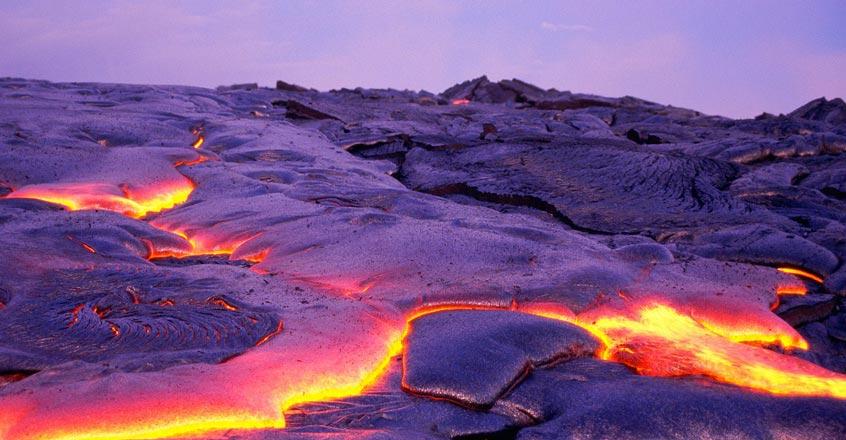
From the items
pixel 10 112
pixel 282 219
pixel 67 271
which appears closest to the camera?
pixel 67 271

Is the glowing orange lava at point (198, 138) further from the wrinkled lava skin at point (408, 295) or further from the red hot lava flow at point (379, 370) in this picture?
the red hot lava flow at point (379, 370)

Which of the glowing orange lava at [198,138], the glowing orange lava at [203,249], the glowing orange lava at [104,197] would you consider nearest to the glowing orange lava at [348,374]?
the glowing orange lava at [203,249]

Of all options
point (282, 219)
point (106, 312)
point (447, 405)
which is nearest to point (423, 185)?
point (282, 219)

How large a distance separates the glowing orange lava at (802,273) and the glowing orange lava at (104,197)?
344 cm

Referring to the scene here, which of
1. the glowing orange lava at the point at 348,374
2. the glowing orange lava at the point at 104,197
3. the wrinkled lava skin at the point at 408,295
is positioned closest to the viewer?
the glowing orange lava at the point at 348,374

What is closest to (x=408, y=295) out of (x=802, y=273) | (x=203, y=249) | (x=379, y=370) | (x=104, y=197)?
(x=379, y=370)

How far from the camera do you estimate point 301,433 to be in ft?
5.91

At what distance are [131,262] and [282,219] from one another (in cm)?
88

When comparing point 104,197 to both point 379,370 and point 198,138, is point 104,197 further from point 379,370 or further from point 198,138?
point 379,370

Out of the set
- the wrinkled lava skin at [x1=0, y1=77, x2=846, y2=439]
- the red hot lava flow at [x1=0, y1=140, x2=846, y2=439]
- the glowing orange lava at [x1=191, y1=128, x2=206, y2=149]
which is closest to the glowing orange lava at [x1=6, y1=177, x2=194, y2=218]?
the wrinkled lava skin at [x1=0, y1=77, x2=846, y2=439]

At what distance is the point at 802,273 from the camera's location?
340cm

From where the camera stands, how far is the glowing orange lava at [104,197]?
3.99 m

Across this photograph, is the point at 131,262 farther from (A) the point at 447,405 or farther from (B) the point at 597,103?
(B) the point at 597,103

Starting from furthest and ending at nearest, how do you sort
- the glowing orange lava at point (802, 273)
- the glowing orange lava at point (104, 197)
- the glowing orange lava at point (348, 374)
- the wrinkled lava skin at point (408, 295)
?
the glowing orange lava at point (104, 197) < the glowing orange lava at point (802, 273) < the wrinkled lava skin at point (408, 295) < the glowing orange lava at point (348, 374)
